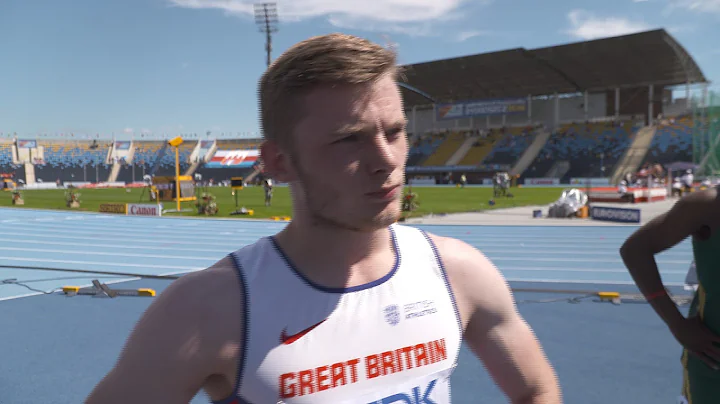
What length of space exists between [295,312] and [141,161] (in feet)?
293

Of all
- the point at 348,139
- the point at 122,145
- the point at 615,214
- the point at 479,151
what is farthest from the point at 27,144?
the point at 348,139

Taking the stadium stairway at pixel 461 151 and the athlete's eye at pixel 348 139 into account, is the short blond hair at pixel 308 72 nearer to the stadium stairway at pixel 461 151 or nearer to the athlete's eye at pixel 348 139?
the athlete's eye at pixel 348 139

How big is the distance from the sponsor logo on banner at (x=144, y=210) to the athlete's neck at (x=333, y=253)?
21039mm

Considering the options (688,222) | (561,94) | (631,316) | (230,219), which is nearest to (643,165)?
(561,94)

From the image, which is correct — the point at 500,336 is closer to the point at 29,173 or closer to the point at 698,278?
the point at 698,278

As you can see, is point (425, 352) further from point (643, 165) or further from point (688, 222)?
point (643, 165)

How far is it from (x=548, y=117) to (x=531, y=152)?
6.22m

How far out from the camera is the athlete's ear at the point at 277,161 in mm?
1061

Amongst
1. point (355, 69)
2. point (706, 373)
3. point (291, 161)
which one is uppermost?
point (355, 69)

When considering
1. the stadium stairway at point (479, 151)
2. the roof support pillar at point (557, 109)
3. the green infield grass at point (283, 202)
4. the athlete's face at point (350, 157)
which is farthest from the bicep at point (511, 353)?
the roof support pillar at point (557, 109)

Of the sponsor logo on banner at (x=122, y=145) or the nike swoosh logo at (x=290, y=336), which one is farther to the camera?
the sponsor logo on banner at (x=122, y=145)

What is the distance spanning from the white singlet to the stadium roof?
4420 cm

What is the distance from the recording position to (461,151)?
210ft

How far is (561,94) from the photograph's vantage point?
6212cm
